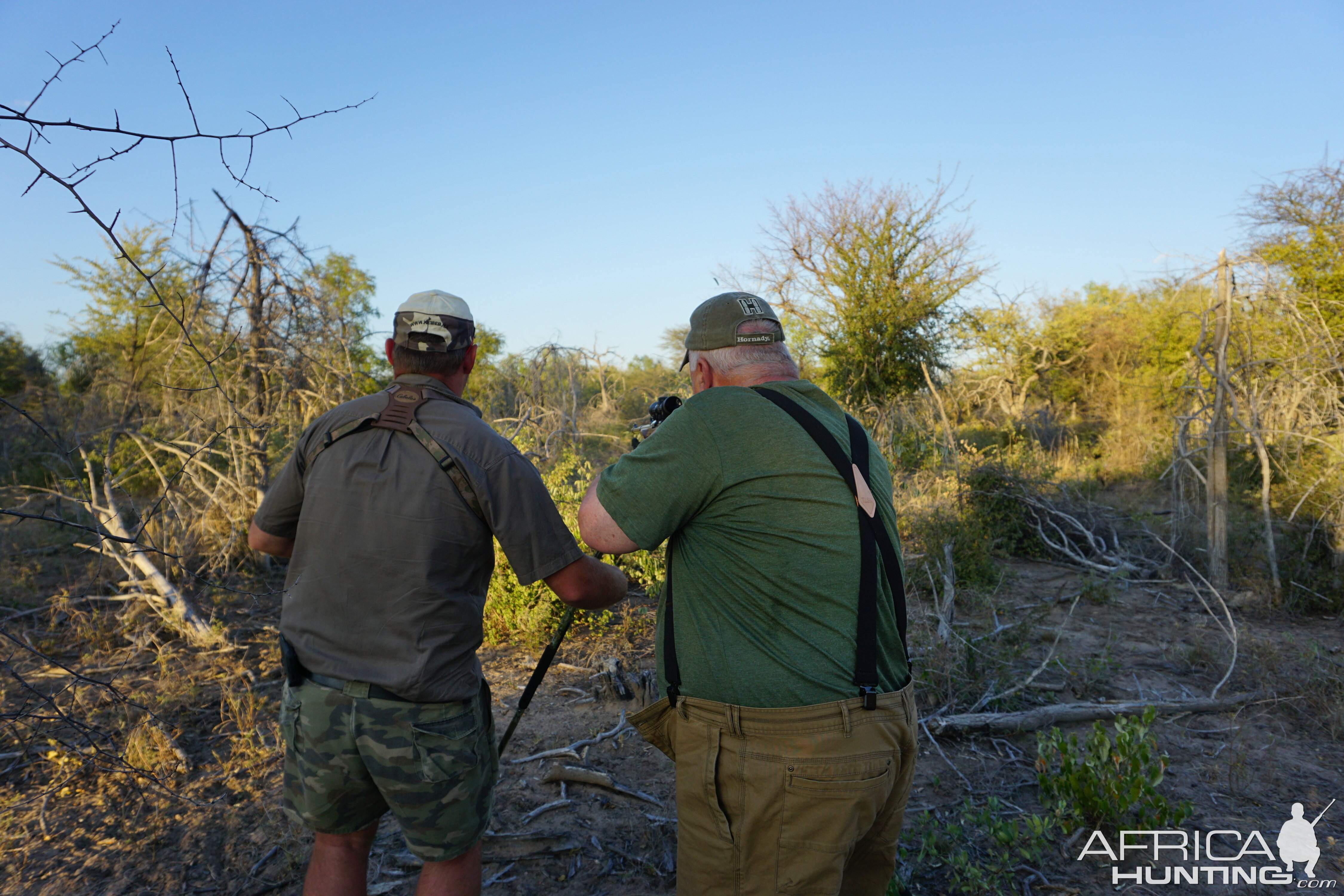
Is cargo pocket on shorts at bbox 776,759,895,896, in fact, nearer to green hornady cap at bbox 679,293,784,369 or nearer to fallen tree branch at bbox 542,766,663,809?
green hornady cap at bbox 679,293,784,369

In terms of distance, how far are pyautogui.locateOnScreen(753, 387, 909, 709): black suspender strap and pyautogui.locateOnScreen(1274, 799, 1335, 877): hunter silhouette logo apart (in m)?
2.28

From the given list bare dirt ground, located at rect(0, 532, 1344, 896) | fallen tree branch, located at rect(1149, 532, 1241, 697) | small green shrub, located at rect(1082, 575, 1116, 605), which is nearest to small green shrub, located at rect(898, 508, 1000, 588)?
small green shrub, located at rect(1082, 575, 1116, 605)

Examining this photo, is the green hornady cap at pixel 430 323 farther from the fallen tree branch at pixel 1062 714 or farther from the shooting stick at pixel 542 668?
the fallen tree branch at pixel 1062 714

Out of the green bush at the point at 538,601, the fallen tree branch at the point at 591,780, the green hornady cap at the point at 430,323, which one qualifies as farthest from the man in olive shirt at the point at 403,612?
the green bush at the point at 538,601

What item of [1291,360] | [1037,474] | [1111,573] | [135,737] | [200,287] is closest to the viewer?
[135,737]

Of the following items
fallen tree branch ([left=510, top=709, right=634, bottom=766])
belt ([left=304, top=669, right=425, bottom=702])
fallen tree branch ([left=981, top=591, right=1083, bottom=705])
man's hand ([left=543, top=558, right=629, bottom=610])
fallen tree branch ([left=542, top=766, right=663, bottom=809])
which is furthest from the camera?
fallen tree branch ([left=981, top=591, right=1083, bottom=705])

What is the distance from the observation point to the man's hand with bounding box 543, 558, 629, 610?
72.9 inches

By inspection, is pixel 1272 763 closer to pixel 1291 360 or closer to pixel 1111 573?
pixel 1111 573

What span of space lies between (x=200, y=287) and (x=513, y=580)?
2572 millimetres

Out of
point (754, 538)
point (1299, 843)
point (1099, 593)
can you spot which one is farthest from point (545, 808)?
point (1099, 593)

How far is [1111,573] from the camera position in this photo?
6070 mm

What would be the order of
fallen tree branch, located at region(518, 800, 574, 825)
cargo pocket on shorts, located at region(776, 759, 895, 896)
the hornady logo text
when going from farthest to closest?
fallen tree branch, located at region(518, 800, 574, 825) < the hornady logo text < cargo pocket on shorts, located at region(776, 759, 895, 896)

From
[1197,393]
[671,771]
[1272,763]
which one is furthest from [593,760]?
[1197,393]

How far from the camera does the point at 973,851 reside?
286cm
